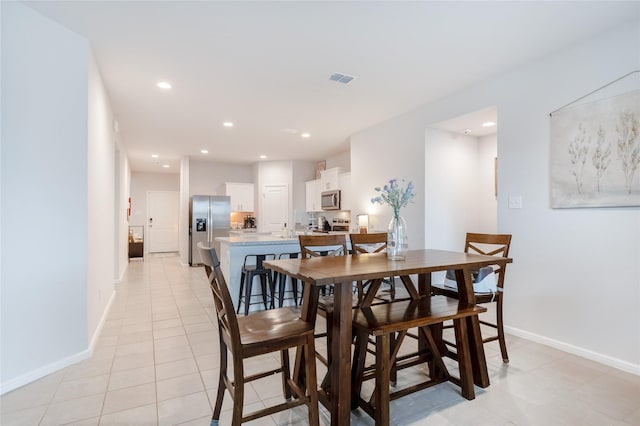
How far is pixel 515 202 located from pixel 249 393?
291 cm

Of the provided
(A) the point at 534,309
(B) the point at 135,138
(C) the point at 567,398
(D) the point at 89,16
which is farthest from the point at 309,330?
(B) the point at 135,138

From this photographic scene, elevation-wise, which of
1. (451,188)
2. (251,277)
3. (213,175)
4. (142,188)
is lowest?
(251,277)

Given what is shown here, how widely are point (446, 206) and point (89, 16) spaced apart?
13.8ft

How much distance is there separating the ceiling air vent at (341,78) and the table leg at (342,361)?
2.48 m

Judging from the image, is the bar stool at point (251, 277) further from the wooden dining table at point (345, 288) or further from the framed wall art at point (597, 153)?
the framed wall art at point (597, 153)

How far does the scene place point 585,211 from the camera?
2.73 meters

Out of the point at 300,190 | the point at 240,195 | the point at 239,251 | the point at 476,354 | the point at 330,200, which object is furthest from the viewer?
→ the point at 240,195

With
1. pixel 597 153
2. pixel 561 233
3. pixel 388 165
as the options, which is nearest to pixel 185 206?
pixel 388 165

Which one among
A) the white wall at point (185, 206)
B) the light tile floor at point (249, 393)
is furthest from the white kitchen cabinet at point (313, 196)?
the light tile floor at point (249, 393)

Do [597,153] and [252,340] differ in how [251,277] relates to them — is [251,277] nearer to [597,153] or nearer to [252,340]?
[252,340]

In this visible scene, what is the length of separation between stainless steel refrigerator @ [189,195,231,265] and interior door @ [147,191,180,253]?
10.4 feet

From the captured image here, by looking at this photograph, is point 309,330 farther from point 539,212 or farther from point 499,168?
point 499,168

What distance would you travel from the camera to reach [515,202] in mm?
3260

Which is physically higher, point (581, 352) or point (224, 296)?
point (224, 296)
